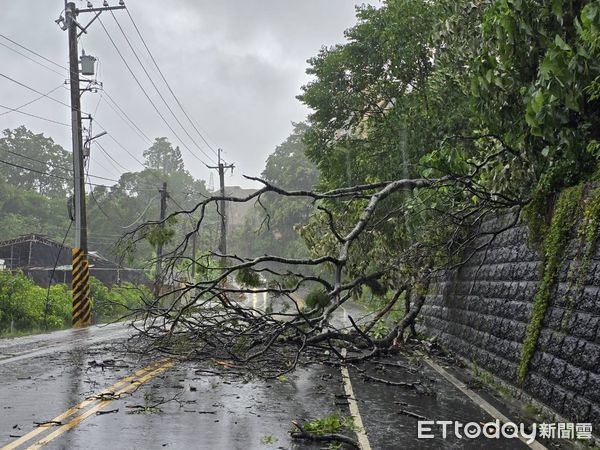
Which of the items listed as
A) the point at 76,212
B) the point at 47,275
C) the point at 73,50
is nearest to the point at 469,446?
the point at 76,212

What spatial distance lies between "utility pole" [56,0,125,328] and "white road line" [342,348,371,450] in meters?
16.1

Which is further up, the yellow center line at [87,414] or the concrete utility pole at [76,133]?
the concrete utility pole at [76,133]

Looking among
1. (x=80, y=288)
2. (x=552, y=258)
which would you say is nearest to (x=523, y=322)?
(x=552, y=258)

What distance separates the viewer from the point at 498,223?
13.0 meters

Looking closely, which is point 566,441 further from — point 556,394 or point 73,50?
point 73,50

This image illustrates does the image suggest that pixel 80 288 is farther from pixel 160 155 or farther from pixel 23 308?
pixel 160 155

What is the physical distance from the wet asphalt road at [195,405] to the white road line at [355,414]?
0.09 meters

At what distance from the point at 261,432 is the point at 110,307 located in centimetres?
2755

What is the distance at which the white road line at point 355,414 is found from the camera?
6.98 metres

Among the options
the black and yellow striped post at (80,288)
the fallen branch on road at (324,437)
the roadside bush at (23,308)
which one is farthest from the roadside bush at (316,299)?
the black and yellow striped post at (80,288)

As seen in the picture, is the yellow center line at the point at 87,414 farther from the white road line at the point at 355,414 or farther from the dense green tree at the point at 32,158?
the dense green tree at the point at 32,158

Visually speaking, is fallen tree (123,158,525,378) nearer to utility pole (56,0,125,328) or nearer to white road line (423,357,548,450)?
white road line (423,357,548,450)

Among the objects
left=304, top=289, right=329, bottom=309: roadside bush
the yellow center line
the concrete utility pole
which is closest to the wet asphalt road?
the yellow center line

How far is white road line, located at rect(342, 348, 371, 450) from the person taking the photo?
6.98m
